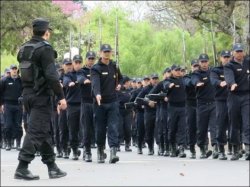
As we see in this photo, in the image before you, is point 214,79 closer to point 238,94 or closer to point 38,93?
point 238,94

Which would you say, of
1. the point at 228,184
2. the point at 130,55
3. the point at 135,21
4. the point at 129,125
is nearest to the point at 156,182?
the point at 228,184

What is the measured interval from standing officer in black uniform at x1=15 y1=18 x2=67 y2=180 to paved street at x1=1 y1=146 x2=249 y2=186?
0.33 meters

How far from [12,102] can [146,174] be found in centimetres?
1037

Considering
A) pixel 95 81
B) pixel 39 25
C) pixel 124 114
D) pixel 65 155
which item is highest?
pixel 39 25

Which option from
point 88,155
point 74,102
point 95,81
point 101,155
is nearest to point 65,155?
point 74,102

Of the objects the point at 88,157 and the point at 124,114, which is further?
the point at 124,114

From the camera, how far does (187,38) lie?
1662 inches

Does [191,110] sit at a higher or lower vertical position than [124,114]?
higher

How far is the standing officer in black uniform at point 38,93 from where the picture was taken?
1102cm

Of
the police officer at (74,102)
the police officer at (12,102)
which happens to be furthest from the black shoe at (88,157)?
the police officer at (12,102)

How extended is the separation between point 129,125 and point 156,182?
13.1 meters

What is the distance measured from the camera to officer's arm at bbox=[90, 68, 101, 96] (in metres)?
14.6

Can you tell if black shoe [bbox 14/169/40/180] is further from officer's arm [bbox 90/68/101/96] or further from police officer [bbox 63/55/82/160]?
police officer [bbox 63/55/82/160]

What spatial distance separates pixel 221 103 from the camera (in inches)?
617
